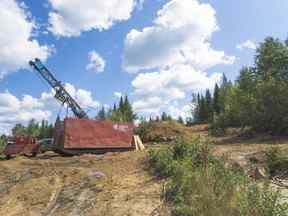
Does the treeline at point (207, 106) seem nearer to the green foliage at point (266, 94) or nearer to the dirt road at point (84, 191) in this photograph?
the green foliage at point (266, 94)

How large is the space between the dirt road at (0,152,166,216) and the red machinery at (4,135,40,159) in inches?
230

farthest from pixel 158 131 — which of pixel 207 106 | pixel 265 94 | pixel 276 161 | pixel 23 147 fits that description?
pixel 207 106

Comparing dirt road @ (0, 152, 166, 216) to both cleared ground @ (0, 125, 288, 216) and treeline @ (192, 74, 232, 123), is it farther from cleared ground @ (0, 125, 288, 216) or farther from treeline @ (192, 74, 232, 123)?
treeline @ (192, 74, 232, 123)

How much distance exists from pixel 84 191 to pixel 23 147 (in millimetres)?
10285

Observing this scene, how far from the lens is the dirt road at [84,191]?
6.74m

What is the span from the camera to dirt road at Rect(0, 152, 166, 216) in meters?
6.74

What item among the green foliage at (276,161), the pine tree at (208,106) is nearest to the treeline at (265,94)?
the green foliage at (276,161)

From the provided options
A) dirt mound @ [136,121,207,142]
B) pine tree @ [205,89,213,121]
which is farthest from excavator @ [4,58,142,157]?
pine tree @ [205,89,213,121]

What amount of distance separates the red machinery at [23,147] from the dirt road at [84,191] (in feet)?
19.2

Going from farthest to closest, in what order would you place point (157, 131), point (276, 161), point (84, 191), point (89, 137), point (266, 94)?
point (157, 131) → point (266, 94) → point (89, 137) → point (276, 161) → point (84, 191)

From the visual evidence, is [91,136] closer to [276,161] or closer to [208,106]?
[276,161]

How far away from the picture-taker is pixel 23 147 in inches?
674

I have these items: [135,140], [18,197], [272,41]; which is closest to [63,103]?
[135,140]

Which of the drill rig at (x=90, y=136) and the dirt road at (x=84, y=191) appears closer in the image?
the dirt road at (x=84, y=191)
